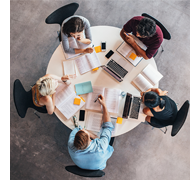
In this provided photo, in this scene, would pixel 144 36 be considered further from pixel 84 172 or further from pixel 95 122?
pixel 84 172

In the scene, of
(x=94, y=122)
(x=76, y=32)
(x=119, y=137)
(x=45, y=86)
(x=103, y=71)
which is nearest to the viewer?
(x=45, y=86)

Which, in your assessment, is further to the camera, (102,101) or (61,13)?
(61,13)

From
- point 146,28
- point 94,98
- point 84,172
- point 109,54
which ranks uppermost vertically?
point 146,28

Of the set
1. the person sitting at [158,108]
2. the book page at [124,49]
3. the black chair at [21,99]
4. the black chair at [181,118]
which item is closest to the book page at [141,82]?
the person sitting at [158,108]

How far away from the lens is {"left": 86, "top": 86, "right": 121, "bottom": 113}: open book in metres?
2.34

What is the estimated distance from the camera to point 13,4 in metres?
3.59

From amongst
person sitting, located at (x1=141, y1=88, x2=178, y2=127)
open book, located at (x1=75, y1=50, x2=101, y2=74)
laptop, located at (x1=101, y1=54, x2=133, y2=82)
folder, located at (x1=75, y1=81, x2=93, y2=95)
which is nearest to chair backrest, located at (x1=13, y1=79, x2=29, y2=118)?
folder, located at (x1=75, y1=81, x2=93, y2=95)

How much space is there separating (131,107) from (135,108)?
2.5 inches

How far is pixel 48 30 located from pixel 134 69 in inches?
91.1

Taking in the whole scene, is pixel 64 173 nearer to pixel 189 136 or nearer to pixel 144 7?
pixel 189 136

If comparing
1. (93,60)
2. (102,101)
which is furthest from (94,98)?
(93,60)

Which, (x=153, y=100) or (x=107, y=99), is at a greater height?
(x=153, y=100)

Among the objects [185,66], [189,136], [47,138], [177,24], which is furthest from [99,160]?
[177,24]

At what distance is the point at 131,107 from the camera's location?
235 cm
